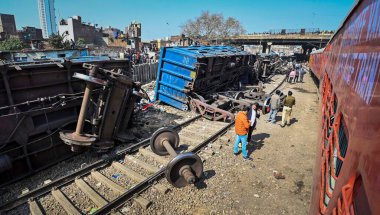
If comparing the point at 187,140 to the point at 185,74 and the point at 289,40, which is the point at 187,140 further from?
the point at 289,40

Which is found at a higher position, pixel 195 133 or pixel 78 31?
pixel 78 31

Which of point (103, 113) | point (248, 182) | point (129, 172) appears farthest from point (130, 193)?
point (248, 182)

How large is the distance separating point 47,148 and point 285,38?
58.8 m

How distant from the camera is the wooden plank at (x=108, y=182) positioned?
4836 millimetres

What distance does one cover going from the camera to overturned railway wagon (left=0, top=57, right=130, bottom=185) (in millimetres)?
4773

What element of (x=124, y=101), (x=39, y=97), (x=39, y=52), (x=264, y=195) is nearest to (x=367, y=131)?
(x=264, y=195)

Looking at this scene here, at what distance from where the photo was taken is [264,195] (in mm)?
5047

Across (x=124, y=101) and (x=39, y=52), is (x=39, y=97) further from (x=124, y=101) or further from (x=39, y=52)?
(x=39, y=52)

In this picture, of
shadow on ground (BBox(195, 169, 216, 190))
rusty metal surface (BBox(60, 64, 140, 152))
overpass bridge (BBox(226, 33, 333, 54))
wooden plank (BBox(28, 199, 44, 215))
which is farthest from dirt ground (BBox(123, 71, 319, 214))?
overpass bridge (BBox(226, 33, 333, 54))

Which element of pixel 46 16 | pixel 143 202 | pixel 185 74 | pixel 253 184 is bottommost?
pixel 253 184

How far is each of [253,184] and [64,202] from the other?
4061 mm

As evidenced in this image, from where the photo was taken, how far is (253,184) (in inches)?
214

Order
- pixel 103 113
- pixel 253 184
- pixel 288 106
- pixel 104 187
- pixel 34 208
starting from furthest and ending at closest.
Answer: pixel 288 106, pixel 103 113, pixel 253 184, pixel 104 187, pixel 34 208

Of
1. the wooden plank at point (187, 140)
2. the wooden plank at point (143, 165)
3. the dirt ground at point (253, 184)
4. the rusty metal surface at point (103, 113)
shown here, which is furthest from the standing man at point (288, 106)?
the rusty metal surface at point (103, 113)
